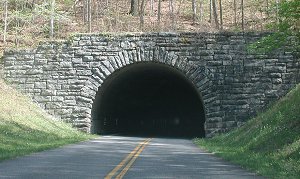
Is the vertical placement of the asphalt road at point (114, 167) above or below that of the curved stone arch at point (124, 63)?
below

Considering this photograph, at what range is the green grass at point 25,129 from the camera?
51.2 ft

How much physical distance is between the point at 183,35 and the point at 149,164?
1415 cm

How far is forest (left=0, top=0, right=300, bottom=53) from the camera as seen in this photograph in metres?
30.7

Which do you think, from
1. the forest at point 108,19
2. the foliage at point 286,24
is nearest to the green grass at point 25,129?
the forest at point 108,19


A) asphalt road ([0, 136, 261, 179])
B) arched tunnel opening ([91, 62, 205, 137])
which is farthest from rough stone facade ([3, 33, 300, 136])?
asphalt road ([0, 136, 261, 179])

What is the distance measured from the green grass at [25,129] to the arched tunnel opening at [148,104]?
3651mm

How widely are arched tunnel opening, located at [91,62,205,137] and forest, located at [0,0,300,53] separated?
144 inches

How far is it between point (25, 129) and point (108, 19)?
1980cm

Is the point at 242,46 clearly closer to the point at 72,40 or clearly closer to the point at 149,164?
the point at 72,40

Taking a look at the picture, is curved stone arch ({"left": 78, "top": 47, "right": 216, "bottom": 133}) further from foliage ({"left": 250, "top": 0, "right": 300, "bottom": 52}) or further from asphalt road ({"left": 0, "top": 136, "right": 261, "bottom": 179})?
asphalt road ({"left": 0, "top": 136, "right": 261, "bottom": 179})

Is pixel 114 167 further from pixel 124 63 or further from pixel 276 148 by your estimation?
pixel 124 63

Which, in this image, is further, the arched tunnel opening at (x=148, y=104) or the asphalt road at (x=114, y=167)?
the arched tunnel opening at (x=148, y=104)

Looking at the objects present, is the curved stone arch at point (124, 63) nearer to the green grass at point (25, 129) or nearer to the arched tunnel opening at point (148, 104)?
the arched tunnel opening at point (148, 104)

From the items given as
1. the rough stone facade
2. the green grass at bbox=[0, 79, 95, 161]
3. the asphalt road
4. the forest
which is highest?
the forest
